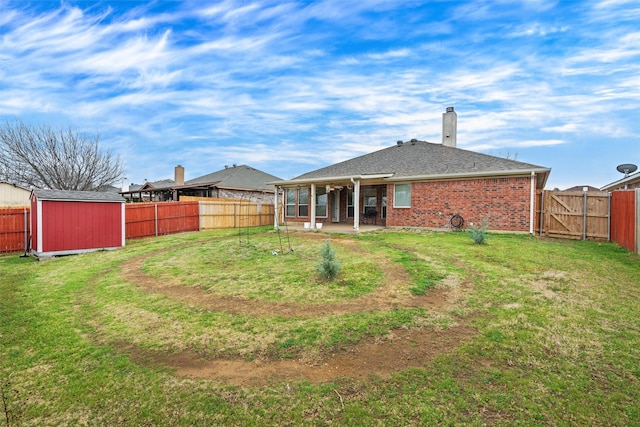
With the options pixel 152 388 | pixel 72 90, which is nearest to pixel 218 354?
pixel 152 388

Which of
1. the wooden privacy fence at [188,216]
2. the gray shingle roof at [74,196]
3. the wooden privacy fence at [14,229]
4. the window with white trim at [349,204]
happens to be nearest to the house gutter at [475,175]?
the window with white trim at [349,204]

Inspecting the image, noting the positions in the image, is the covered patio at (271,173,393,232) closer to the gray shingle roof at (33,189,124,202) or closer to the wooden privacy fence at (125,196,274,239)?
the wooden privacy fence at (125,196,274,239)

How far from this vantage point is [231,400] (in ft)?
8.91

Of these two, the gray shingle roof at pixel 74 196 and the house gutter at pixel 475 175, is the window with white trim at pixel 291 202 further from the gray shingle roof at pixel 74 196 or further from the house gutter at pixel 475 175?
the gray shingle roof at pixel 74 196

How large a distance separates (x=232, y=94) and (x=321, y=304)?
1474 centimetres

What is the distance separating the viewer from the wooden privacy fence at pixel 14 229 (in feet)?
37.9

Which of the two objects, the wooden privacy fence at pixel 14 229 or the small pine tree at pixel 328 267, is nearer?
the small pine tree at pixel 328 267

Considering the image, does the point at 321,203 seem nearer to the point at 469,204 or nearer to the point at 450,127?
the point at 469,204

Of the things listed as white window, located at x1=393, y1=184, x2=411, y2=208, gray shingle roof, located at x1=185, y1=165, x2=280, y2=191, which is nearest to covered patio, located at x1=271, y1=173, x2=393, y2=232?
white window, located at x1=393, y1=184, x2=411, y2=208

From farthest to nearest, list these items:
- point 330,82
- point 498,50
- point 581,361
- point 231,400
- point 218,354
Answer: point 330,82 → point 498,50 → point 218,354 → point 581,361 → point 231,400

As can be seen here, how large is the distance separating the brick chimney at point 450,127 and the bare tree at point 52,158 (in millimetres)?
24091

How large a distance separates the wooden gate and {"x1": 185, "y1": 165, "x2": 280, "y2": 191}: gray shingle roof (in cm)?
1823

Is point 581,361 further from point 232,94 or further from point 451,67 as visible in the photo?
point 232,94

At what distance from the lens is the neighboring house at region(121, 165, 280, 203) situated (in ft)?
79.5
